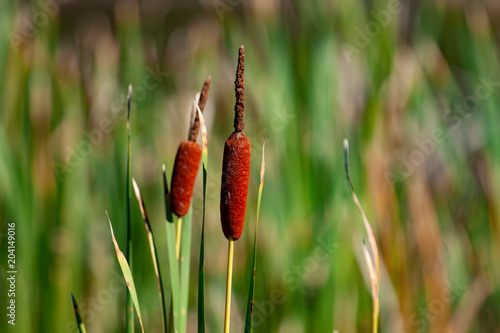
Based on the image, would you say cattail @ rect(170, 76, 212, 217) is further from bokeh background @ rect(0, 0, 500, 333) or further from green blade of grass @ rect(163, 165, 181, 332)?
bokeh background @ rect(0, 0, 500, 333)

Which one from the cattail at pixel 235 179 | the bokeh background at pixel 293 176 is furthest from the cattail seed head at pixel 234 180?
the bokeh background at pixel 293 176

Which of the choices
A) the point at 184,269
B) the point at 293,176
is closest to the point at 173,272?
the point at 184,269

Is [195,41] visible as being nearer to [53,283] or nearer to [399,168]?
[399,168]

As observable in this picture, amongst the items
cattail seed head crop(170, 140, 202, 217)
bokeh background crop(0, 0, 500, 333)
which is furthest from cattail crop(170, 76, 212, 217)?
bokeh background crop(0, 0, 500, 333)

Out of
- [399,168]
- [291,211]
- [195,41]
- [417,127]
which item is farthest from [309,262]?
[195,41]

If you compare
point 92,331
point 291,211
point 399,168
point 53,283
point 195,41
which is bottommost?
point 92,331

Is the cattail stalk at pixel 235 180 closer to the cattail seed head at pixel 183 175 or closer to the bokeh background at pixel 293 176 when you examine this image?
the cattail seed head at pixel 183 175
